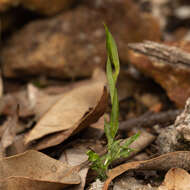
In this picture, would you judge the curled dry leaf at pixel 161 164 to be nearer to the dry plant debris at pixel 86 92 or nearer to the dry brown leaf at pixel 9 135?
the dry plant debris at pixel 86 92

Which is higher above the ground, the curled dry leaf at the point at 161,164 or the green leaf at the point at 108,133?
the green leaf at the point at 108,133

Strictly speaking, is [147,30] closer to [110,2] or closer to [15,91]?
[110,2]

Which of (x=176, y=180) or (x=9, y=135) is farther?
(x=9, y=135)

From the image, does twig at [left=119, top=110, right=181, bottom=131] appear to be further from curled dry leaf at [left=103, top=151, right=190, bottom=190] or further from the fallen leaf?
curled dry leaf at [left=103, top=151, right=190, bottom=190]

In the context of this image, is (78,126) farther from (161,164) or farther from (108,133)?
(161,164)

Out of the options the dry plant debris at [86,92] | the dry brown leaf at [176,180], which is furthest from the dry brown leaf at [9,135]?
the dry brown leaf at [176,180]

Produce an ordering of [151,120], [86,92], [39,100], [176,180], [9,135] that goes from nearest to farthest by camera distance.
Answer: [176,180] → [9,135] → [151,120] → [86,92] → [39,100]

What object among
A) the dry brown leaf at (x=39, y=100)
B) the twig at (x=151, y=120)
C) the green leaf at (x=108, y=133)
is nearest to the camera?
the green leaf at (x=108, y=133)

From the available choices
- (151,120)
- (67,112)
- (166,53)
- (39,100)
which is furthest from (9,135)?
(166,53)
